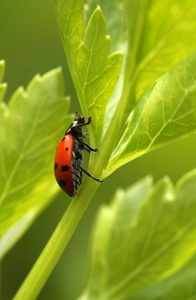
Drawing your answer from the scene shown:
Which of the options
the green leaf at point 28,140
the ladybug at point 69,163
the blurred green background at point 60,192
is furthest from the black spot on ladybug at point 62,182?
the blurred green background at point 60,192

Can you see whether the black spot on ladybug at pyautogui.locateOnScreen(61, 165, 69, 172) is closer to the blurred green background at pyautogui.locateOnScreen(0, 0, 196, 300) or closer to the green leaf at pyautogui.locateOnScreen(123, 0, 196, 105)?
the green leaf at pyautogui.locateOnScreen(123, 0, 196, 105)

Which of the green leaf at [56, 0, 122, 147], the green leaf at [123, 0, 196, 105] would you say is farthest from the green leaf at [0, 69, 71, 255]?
the green leaf at [123, 0, 196, 105]

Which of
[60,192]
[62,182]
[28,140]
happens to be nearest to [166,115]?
[28,140]

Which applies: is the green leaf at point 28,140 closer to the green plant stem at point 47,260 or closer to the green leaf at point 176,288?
the green plant stem at point 47,260

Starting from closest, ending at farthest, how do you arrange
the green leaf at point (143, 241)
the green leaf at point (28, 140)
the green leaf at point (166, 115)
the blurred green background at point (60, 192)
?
the green leaf at point (143, 241) < the green leaf at point (166, 115) < the green leaf at point (28, 140) < the blurred green background at point (60, 192)

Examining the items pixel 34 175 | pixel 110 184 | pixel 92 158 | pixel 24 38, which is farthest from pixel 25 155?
pixel 24 38

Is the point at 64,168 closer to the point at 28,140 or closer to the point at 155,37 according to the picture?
the point at 28,140
